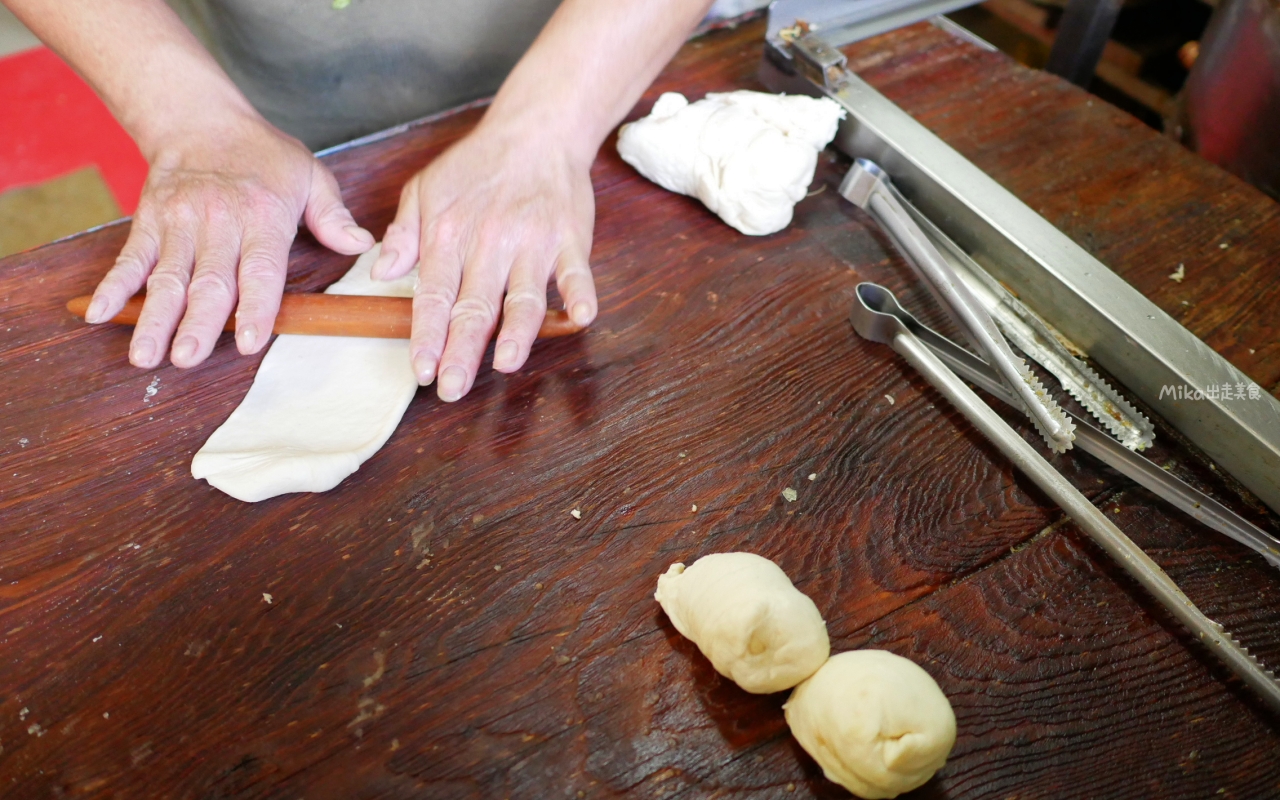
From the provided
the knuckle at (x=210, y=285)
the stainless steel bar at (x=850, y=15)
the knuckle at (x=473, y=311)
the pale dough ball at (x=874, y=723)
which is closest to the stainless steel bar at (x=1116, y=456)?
the pale dough ball at (x=874, y=723)

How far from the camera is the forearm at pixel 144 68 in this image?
3.99ft

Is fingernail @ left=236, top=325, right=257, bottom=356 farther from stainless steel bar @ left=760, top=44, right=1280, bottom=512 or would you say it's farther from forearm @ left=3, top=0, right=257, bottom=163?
stainless steel bar @ left=760, top=44, right=1280, bottom=512

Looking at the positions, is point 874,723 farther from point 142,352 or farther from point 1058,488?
point 142,352

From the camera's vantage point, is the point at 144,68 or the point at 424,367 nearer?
the point at 424,367

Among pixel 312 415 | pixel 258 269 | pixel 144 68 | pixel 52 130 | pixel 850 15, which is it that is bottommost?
pixel 52 130

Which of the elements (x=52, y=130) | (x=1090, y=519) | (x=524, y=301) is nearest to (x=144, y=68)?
Result: (x=524, y=301)

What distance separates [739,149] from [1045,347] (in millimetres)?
567

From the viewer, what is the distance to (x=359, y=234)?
1.17 m

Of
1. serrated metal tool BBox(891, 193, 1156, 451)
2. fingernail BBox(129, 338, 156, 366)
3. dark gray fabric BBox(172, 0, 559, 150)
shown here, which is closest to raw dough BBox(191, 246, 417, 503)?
fingernail BBox(129, 338, 156, 366)

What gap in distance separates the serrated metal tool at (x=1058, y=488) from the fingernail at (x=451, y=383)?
59cm

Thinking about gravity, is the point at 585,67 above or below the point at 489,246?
above

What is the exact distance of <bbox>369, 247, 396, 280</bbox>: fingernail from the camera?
1109 mm

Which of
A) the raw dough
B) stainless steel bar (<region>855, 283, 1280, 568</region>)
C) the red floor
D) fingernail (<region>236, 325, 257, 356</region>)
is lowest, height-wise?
the red floor

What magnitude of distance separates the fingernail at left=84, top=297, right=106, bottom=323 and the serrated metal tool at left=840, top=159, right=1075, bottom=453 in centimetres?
119
